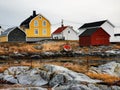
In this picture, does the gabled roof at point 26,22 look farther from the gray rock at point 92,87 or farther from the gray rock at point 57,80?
the gray rock at point 92,87

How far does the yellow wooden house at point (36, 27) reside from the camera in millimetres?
81406

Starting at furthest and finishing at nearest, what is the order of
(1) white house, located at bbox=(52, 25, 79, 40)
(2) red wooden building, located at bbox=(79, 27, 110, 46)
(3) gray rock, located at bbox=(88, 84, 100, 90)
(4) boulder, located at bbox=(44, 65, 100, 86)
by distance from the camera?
A: (1) white house, located at bbox=(52, 25, 79, 40), (2) red wooden building, located at bbox=(79, 27, 110, 46), (4) boulder, located at bbox=(44, 65, 100, 86), (3) gray rock, located at bbox=(88, 84, 100, 90)

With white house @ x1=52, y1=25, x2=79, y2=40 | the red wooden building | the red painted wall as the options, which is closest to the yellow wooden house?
white house @ x1=52, y1=25, x2=79, y2=40

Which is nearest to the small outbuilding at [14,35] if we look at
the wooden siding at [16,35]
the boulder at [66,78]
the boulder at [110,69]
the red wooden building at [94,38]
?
the wooden siding at [16,35]

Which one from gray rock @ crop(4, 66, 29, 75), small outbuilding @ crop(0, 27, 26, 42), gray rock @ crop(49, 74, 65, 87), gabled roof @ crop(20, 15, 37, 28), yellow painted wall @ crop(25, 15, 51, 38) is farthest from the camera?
gabled roof @ crop(20, 15, 37, 28)

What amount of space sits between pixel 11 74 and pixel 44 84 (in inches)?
152

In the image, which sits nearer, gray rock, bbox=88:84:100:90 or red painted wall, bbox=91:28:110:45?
gray rock, bbox=88:84:100:90

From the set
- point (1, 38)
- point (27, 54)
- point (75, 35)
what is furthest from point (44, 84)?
point (75, 35)

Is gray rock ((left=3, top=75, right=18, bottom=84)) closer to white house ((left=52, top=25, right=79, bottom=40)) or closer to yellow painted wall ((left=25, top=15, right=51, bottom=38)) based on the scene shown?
yellow painted wall ((left=25, top=15, right=51, bottom=38))

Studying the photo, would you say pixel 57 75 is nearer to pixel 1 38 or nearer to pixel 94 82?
pixel 94 82

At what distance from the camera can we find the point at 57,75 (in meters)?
24.2

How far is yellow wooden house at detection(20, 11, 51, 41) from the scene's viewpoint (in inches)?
3205

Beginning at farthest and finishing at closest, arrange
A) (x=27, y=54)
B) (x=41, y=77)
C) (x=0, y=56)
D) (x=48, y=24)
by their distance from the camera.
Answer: (x=48, y=24) → (x=27, y=54) → (x=0, y=56) → (x=41, y=77)

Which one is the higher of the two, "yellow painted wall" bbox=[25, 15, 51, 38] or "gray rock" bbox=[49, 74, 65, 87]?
"yellow painted wall" bbox=[25, 15, 51, 38]
